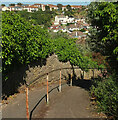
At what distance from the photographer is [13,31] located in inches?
263

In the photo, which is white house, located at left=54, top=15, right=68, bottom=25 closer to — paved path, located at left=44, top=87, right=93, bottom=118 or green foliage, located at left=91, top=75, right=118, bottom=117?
paved path, located at left=44, top=87, right=93, bottom=118

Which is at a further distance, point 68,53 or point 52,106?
point 68,53

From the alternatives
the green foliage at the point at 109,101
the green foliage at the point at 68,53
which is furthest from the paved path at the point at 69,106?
the green foliage at the point at 68,53

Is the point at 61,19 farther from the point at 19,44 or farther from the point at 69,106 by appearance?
the point at 69,106

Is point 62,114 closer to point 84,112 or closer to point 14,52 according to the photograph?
point 84,112

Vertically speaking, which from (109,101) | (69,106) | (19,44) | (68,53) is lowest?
(69,106)

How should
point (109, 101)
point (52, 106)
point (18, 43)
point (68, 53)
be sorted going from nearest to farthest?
point (109, 101) < point (52, 106) < point (18, 43) < point (68, 53)

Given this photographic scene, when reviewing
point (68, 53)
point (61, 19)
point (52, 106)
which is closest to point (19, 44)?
point (52, 106)

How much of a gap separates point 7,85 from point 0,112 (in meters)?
1.61

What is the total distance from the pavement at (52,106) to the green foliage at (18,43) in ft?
4.39

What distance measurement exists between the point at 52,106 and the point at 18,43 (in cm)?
283

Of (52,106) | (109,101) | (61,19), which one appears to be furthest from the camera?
(61,19)


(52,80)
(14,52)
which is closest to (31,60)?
(14,52)

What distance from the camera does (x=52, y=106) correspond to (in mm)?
5879
